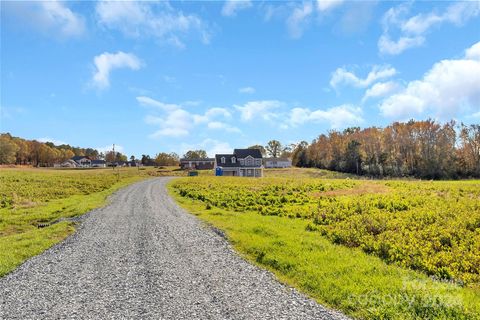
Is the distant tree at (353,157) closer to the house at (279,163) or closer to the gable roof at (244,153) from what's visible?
the gable roof at (244,153)

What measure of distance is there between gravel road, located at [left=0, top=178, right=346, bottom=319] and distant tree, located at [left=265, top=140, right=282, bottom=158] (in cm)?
16458

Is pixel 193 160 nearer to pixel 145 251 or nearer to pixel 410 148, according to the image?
pixel 410 148

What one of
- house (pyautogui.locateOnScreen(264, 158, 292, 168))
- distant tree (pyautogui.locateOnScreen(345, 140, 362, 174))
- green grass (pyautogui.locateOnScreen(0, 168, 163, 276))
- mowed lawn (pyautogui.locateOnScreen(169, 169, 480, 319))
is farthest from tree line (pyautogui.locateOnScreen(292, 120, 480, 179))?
green grass (pyautogui.locateOnScreen(0, 168, 163, 276))

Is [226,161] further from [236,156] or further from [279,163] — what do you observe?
[279,163]

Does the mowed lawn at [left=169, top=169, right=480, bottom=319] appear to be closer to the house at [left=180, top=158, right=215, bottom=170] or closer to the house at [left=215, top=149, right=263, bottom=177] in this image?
the house at [left=215, top=149, right=263, bottom=177]

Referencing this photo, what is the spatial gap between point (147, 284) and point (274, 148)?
563 ft

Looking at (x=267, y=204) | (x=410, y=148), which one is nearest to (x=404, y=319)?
(x=267, y=204)

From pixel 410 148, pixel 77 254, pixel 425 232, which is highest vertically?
pixel 410 148

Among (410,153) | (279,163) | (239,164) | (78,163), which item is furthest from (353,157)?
(78,163)

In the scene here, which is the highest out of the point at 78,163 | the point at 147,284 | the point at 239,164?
the point at 78,163

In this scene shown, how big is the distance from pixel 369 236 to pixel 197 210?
1503 cm

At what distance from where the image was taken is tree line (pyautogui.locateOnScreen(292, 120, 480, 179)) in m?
78.8

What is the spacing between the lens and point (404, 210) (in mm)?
19000

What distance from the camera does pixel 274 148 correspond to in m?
180
